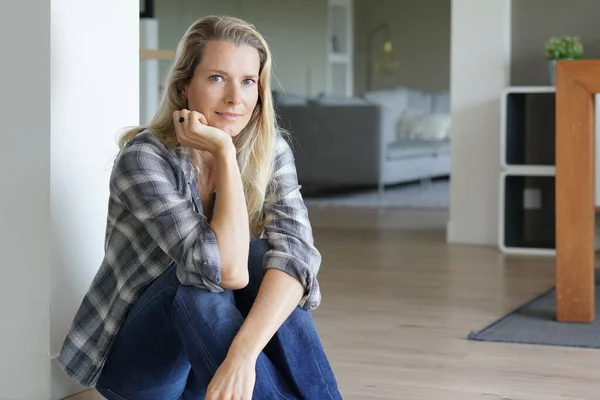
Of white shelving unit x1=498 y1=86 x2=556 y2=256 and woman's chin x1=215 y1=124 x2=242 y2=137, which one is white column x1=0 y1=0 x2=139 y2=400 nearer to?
woman's chin x1=215 y1=124 x2=242 y2=137

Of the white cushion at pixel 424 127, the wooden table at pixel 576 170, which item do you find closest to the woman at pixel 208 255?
the wooden table at pixel 576 170

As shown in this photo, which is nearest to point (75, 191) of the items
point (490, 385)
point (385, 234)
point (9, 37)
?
point (9, 37)

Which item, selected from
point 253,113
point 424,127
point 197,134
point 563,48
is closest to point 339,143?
point 424,127

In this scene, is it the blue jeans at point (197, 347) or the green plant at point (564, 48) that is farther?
the green plant at point (564, 48)

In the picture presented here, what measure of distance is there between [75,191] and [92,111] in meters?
0.19

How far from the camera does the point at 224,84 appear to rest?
204 centimetres

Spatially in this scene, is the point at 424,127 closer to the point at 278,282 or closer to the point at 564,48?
the point at 564,48

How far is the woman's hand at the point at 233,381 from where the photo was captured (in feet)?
5.86

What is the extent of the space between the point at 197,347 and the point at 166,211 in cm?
25

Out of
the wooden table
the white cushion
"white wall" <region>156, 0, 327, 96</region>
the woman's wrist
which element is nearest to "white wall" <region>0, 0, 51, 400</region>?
the woman's wrist

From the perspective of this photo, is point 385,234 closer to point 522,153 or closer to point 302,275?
point 522,153

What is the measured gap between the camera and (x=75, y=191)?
238 cm

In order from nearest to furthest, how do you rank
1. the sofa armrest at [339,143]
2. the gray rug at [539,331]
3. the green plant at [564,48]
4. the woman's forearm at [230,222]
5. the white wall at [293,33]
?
1. the woman's forearm at [230,222]
2. the gray rug at [539,331]
3. the green plant at [564,48]
4. the sofa armrest at [339,143]
5. the white wall at [293,33]

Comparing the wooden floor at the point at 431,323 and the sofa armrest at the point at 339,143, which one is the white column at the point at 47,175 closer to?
the wooden floor at the point at 431,323
